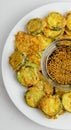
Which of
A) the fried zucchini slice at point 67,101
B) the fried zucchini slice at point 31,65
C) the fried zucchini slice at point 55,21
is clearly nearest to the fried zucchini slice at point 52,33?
the fried zucchini slice at point 55,21

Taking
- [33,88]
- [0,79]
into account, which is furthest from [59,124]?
[0,79]

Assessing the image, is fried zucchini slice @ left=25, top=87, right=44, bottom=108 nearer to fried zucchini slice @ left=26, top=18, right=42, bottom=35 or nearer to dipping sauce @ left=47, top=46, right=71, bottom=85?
dipping sauce @ left=47, top=46, right=71, bottom=85

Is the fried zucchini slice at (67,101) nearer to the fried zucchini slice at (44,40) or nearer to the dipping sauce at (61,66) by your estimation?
the dipping sauce at (61,66)

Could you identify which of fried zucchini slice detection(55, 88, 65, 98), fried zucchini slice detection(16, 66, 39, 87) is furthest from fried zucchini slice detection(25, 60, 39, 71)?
fried zucchini slice detection(55, 88, 65, 98)

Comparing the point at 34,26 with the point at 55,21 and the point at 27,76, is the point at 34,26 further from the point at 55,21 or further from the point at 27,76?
the point at 27,76

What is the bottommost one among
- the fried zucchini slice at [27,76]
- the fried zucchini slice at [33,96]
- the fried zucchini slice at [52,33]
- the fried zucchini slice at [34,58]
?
the fried zucchini slice at [33,96]
